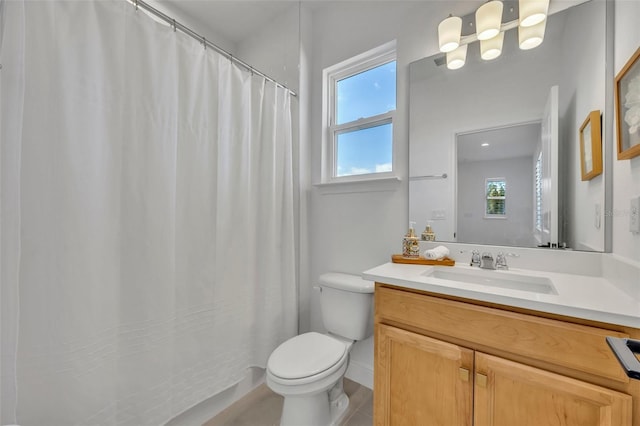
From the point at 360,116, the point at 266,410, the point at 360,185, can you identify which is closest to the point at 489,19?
the point at 360,116

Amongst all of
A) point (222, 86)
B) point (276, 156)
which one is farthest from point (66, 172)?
point (276, 156)

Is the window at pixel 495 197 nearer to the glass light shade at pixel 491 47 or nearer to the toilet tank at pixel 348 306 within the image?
the glass light shade at pixel 491 47

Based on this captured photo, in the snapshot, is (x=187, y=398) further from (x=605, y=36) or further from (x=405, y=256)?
(x=605, y=36)

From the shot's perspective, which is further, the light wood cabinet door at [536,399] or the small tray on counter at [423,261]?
the small tray on counter at [423,261]

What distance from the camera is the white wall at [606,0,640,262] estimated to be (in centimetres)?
86

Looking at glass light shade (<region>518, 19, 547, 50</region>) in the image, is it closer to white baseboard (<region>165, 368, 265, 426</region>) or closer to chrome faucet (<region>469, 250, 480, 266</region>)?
chrome faucet (<region>469, 250, 480, 266</region>)

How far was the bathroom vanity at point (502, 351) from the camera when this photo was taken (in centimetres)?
74

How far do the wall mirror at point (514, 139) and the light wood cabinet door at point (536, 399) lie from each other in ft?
2.11

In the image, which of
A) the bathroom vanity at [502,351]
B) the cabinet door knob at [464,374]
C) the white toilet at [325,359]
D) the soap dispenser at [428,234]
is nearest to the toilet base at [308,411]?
the white toilet at [325,359]

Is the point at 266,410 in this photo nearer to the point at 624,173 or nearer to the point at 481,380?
the point at 481,380

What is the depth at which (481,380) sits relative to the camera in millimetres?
907

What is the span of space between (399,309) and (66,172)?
1385 mm

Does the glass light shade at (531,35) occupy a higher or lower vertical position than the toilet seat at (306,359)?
higher

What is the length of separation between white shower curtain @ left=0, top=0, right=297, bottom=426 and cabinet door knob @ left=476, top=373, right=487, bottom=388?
1.18 metres
